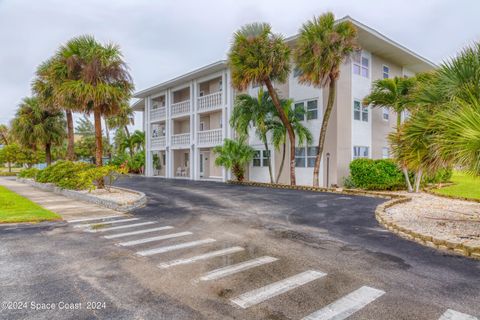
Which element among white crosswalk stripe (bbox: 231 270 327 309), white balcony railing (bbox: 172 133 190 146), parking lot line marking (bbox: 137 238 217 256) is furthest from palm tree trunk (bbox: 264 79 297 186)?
white crosswalk stripe (bbox: 231 270 327 309)

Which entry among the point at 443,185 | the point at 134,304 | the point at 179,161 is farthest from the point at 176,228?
the point at 179,161

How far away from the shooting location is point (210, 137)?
2456 centimetres

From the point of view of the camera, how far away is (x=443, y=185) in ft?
62.2

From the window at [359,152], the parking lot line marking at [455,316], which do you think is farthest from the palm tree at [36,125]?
the parking lot line marking at [455,316]

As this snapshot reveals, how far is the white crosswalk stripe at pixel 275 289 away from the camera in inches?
155

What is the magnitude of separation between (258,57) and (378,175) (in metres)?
9.17

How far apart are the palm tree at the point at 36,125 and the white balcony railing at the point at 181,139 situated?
1014 cm

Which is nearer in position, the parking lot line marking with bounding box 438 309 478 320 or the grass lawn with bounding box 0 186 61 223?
the parking lot line marking with bounding box 438 309 478 320

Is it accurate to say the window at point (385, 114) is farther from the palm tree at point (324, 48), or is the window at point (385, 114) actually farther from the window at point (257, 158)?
the window at point (257, 158)

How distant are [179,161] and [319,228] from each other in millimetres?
24271

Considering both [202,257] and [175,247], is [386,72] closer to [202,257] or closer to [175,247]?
[175,247]

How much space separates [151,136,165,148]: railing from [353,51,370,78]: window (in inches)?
734

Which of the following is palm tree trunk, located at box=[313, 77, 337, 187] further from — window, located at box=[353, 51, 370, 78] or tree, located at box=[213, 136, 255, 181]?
tree, located at box=[213, 136, 255, 181]

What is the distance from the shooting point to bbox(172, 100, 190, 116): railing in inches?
1057
